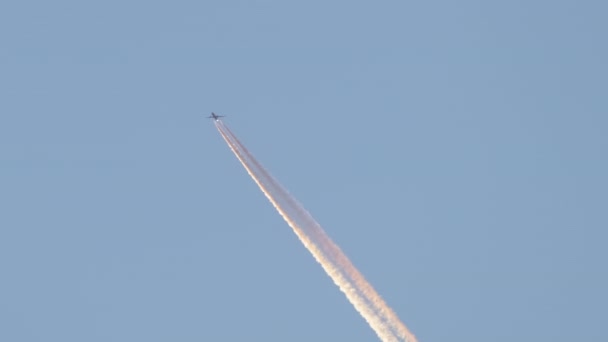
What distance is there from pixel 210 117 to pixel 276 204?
9.45 meters

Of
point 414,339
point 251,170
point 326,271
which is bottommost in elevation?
point 414,339

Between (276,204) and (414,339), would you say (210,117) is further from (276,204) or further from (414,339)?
(414,339)

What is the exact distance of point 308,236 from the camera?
91812mm

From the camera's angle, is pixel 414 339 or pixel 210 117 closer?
pixel 414 339

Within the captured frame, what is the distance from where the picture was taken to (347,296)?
91.2 metres

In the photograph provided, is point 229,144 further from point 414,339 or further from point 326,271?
point 414,339

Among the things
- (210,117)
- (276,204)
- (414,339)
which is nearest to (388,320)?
(414,339)

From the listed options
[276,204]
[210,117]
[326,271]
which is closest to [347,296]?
[326,271]

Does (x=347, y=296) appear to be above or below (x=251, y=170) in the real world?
below

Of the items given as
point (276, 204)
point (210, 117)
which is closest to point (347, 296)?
point (276, 204)

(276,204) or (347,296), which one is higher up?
(276,204)

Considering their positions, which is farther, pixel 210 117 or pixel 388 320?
pixel 210 117

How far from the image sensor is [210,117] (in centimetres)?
9769

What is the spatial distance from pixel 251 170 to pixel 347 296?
1089 cm
